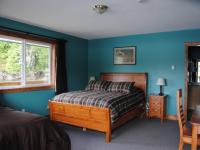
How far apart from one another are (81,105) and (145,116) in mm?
2253

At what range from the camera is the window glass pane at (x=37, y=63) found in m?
4.20

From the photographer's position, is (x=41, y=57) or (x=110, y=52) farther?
(x=110, y=52)

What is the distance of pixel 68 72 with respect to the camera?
5.19 metres

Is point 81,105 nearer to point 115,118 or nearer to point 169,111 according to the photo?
point 115,118

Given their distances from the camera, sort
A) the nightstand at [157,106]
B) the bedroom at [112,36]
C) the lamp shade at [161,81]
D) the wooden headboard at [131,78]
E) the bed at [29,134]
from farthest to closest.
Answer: the wooden headboard at [131,78], the lamp shade at [161,81], the nightstand at [157,106], the bedroom at [112,36], the bed at [29,134]

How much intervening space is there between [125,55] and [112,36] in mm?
727

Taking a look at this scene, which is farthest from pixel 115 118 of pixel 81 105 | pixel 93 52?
pixel 93 52

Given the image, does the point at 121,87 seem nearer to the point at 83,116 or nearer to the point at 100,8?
the point at 83,116

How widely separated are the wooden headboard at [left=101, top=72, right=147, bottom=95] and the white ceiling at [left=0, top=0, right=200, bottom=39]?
1.40 metres

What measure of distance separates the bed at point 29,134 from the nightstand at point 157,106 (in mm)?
2746

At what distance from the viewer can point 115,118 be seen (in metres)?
3.21

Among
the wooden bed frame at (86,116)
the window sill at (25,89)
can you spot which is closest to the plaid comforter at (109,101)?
the wooden bed frame at (86,116)

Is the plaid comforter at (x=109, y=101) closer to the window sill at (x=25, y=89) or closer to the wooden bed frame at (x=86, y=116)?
the wooden bed frame at (x=86, y=116)

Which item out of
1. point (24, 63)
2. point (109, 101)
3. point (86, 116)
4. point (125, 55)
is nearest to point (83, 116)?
A: point (86, 116)
